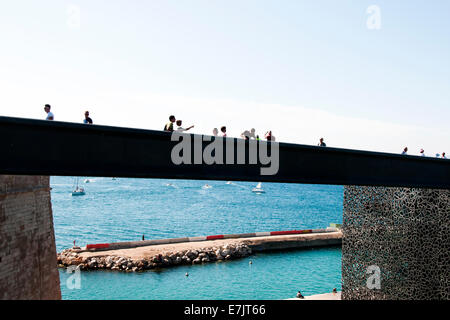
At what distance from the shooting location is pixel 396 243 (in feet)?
49.9

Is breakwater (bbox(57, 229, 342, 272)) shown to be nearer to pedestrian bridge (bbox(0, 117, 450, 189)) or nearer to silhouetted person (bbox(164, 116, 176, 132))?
silhouetted person (bbox(164, 116, 176, 132))

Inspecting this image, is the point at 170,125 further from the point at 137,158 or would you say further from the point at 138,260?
the point at 138,260

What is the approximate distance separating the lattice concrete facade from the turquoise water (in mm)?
17282

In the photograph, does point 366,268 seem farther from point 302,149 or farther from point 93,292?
point 93,292

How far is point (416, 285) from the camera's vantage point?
14.5m

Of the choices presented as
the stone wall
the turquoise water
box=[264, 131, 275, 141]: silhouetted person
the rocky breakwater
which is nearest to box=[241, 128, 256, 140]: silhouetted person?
box=[264, 131, 275, 141]: silhouetted person

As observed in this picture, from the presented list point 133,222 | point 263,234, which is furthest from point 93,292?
point 133,222

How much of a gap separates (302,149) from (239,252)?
32627mm

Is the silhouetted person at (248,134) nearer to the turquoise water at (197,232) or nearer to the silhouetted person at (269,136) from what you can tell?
the silhouetted person at (269,136)

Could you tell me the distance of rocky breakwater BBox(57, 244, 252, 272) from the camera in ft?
108

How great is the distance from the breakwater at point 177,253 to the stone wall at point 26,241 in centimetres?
2083

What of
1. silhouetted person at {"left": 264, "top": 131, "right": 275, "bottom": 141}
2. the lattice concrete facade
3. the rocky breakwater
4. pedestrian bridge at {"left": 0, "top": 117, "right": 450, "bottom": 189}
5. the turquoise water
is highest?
silhouetted person at {"left": 264, "top": 131, "right": 275, "bottom": 141}

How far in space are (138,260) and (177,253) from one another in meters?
3.80
